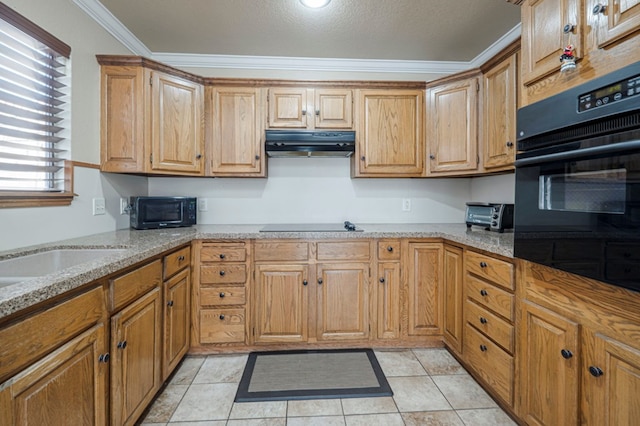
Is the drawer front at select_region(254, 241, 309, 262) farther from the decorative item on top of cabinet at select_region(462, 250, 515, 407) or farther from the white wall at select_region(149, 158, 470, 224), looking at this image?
the decorative item on top of cabinet at select_region(462, 250, 515, 407)

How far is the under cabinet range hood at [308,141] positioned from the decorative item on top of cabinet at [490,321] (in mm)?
1210

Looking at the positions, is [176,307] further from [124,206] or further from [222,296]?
[124,206]

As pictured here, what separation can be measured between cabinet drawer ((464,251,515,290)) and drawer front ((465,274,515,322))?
4 cm

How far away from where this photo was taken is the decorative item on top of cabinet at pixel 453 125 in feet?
7.62

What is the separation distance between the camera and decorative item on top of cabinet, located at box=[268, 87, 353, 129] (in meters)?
2.49

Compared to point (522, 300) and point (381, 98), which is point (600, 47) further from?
point (381, 98)

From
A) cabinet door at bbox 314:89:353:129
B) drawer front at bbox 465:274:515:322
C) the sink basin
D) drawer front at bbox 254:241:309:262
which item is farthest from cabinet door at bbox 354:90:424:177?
the sink basin

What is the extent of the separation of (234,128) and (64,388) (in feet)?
6.41

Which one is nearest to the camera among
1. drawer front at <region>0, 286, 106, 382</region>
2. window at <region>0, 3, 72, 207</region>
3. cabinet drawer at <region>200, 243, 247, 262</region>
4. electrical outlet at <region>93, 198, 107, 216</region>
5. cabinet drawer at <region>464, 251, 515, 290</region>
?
drawer front at <region>0, 286, 106, 382</region>

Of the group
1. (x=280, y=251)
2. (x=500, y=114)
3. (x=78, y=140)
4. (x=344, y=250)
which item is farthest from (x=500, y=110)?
(x=78, y=140)

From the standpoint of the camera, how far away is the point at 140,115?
2139 mm

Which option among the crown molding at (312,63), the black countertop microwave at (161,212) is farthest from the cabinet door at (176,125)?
the crown molding at (312,63)

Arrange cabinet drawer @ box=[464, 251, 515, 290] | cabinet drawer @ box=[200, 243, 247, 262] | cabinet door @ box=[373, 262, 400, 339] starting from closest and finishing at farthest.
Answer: cabinet drawer @ box=[464, 251, 515, 290] → cabinet drawer @ box=[200, 243, 247, 262] → cabinet door @ box=[373, 262, 400, 339]

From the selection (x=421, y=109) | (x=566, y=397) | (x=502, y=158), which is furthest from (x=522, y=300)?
(x=421, y=109)
